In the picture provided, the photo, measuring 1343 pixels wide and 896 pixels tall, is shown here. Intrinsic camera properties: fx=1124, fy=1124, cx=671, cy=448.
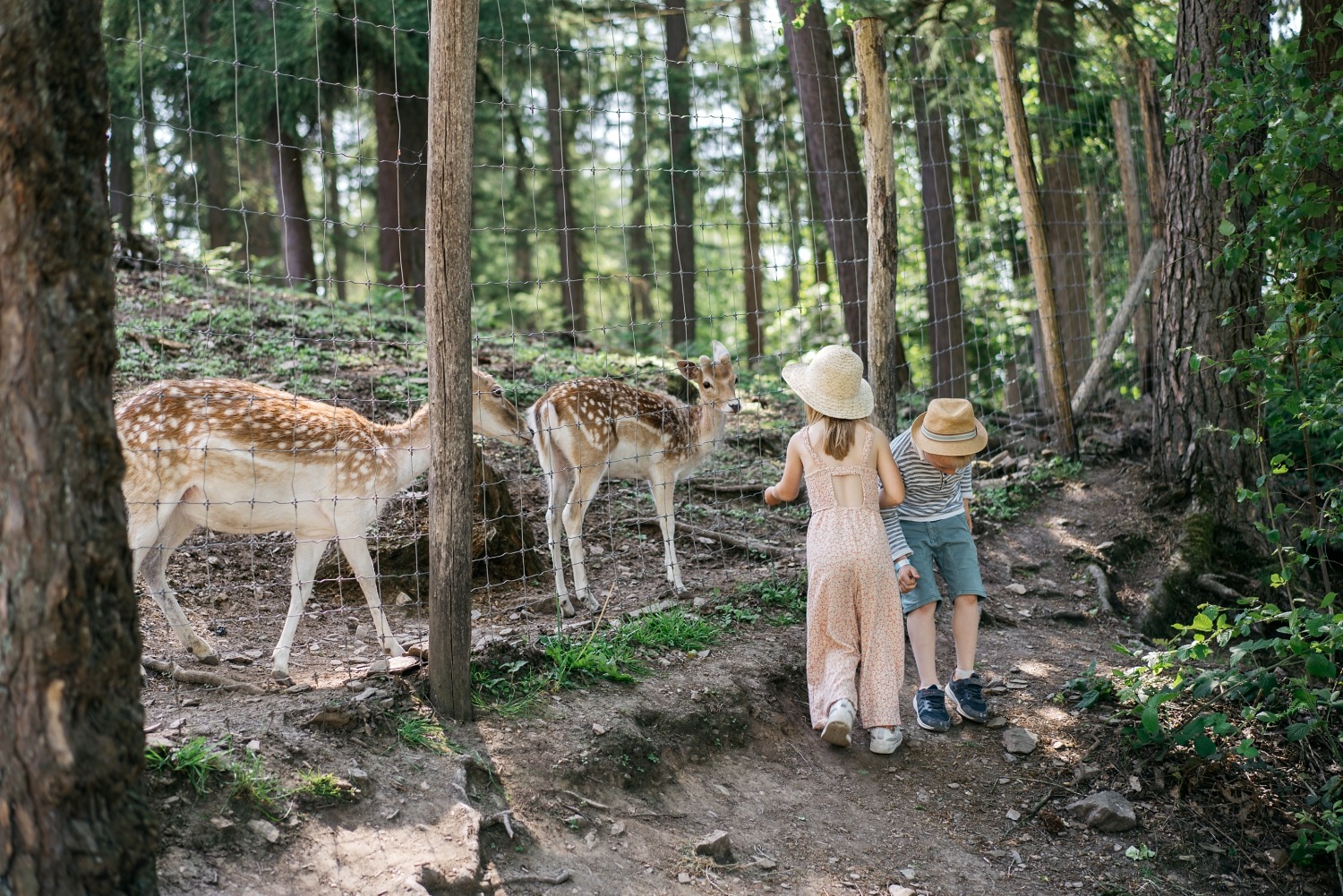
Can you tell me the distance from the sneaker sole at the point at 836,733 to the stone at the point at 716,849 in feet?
3.18

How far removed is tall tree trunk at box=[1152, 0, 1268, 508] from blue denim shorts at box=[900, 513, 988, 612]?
302 cm

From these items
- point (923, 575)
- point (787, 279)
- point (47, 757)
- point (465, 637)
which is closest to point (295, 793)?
point (465, 637)

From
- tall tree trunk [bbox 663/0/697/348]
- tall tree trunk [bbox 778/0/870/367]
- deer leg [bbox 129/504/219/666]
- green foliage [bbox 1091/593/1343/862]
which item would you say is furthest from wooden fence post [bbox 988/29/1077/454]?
tall tree trunk [bbox 663/0/697/348]

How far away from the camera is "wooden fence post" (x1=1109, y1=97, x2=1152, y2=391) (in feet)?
33.5

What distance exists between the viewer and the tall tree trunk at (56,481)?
9.57 ft

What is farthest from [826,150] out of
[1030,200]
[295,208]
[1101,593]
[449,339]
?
[295,208]

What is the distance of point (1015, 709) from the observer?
6320mm

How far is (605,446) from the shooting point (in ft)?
25.5

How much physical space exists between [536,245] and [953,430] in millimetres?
8636

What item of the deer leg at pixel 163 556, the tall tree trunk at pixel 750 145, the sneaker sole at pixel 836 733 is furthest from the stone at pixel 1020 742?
the tall tree trunk at pixel 750 145

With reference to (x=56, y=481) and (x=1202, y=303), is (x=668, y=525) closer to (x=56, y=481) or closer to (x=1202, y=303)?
(x=1202, y=303)

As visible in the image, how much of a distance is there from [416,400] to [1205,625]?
21.0ft

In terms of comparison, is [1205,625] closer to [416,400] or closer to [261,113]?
[416,400]

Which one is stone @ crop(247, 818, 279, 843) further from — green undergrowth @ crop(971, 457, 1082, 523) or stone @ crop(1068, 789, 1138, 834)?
green undergrowth @ crop(971, 457, 1082, 523)
